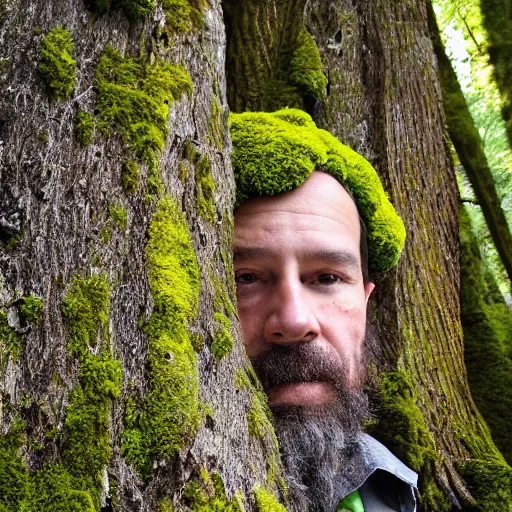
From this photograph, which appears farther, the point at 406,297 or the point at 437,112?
the point at 437,112

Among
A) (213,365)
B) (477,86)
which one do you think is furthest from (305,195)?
(477,86)

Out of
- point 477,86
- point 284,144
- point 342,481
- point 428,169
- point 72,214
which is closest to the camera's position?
point 72,214

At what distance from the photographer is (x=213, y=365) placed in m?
1.80

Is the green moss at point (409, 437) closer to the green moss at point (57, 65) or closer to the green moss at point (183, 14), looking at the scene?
the green moss at point (183, 14)

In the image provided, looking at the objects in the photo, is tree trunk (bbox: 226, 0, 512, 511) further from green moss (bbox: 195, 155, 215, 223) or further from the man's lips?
green moss (bbox: 195, 155, 215, 223)

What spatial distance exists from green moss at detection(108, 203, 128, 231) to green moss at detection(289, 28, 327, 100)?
2.10 m

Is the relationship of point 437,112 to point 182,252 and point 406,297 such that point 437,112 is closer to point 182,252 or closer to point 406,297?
point 406,297

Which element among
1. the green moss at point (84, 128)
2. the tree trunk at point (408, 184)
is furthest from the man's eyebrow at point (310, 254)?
the green moss at point (84, 128)

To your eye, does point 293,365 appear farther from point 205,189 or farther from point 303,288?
point 205,189

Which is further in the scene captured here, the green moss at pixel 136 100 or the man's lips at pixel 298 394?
the man's lips at pixel 298 394

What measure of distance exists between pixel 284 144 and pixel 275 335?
81cm

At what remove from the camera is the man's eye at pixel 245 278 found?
2584 mm

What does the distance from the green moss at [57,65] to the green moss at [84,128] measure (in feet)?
0.24

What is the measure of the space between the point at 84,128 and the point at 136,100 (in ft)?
0.62
